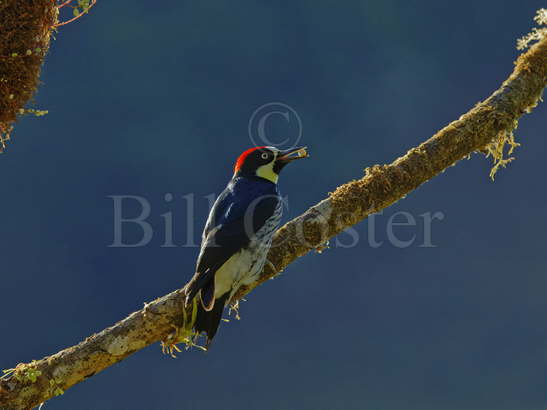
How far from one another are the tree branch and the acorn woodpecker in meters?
0.14

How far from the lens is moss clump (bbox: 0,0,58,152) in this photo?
4211 mm

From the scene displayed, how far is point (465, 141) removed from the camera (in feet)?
18.7

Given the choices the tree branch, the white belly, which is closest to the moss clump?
the tree branch

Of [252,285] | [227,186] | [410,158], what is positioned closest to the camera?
[252,285]

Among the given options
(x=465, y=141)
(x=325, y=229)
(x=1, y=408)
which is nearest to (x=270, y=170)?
(x=325, y=229)

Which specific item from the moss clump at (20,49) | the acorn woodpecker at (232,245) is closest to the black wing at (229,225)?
the acorn woodpecker at (232,245)

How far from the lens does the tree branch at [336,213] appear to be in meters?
4.64

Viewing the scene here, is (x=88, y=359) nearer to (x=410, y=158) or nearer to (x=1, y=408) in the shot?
(x=1, y=408)

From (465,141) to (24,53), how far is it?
3583mm

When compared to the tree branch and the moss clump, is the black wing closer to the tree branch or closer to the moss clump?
the tree branch

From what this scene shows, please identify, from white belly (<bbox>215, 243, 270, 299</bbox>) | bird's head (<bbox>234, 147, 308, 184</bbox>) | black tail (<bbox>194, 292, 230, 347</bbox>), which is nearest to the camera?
Result: black tail (<bbox>194, 292, 230, 347</bbox>)

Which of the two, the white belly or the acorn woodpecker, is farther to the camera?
the white belly

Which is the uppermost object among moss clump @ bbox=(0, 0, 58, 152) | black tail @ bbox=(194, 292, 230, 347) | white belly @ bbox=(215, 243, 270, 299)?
moss clump @ bbox=(0, 0, 58, 152)

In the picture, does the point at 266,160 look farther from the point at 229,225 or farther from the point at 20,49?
the point at 20,49
